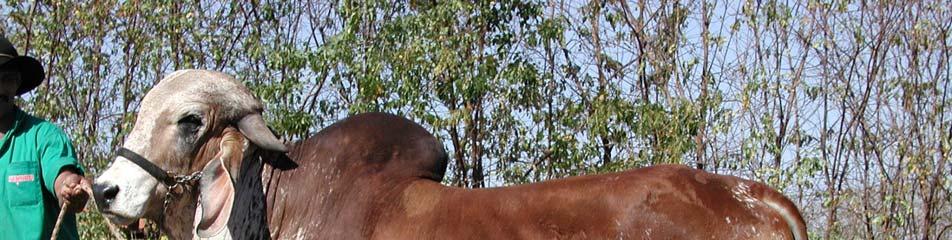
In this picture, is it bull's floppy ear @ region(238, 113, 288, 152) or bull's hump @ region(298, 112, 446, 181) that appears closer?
bull's floppy ear @ region(238, 113, 288, 152)

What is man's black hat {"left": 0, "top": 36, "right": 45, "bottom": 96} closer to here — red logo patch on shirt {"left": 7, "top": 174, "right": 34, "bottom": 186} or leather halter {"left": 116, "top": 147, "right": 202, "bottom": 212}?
red logo patch on shirt {"left": 7, "top": 174, "right": 34, "bottom": 186}

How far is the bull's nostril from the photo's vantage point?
385cm

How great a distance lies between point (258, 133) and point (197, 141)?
0.19 meters

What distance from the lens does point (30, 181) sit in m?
4.41

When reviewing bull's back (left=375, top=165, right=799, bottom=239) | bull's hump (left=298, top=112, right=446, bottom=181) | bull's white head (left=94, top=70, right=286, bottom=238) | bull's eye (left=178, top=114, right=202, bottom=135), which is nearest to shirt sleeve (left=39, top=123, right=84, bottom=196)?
bull's white head (left=94, top=70, right=286, bottom=238)

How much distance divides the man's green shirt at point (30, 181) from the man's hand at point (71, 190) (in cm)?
4

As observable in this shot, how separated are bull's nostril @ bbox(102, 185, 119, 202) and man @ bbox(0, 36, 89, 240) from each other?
51 cm

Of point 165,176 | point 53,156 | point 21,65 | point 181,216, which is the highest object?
point 21,65

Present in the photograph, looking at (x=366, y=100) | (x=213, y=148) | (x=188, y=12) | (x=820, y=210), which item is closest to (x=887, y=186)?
(x=820, y=210)

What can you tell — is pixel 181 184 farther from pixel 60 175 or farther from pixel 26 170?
pixel 26 170

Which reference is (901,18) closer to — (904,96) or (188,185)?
(904,96)

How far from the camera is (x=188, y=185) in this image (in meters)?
4.01

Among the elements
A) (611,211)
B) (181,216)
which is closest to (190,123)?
(181,216)

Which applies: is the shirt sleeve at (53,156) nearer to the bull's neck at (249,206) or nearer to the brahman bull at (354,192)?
the brahman bull at (354,192)
